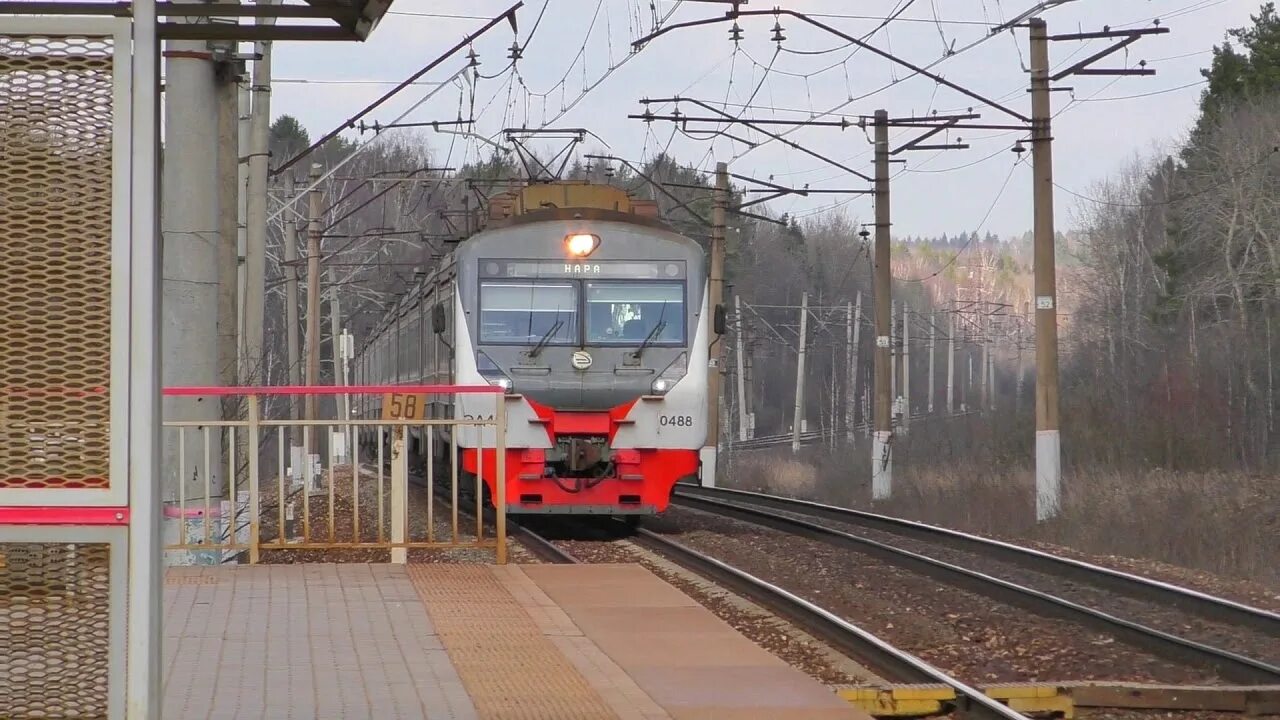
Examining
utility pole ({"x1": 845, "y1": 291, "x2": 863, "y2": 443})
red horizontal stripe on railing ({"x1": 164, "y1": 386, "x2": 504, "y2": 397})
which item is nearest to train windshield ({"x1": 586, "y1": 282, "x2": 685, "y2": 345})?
red horizontal stripe on railing ({"x1": 164, "y1": 386, "x2": 504, "y2": 397})

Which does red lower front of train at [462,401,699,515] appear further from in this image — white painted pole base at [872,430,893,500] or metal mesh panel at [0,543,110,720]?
white painted pole base at [872,430,893,500]

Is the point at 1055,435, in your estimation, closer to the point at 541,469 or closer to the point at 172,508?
the point at 541,469

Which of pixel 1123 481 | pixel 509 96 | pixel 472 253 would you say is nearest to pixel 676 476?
pixel 472 253

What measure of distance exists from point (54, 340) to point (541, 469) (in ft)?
38.5

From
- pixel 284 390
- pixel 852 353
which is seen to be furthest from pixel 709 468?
pixel 852 353

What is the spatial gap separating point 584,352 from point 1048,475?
7.69 m

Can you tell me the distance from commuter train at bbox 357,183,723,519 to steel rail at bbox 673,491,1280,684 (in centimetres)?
196

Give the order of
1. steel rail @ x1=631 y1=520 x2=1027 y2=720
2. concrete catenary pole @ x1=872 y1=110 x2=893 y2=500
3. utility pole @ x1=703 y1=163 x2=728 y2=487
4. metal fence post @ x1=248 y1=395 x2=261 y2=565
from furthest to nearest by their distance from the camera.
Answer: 1. utility pole @ x1=703 y1=163 x2=728 y2=487
2. concrete catenary pole @ x1=872 y1=110 x2=893 y2=500
3. metal fence post @ x1=248 y1=395 x2=261 y2=565
4. steel rail @ x1=631 y1=520 x2=1027 y2=720

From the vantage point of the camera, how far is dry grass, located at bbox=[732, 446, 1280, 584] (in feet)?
57.5

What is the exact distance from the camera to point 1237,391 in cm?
3772

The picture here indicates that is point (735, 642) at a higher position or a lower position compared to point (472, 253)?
lower

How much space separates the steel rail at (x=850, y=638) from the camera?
7.55 meters

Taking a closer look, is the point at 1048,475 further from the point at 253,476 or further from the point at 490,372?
the point at 253,476

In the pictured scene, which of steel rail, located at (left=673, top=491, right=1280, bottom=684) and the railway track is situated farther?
steel rail, located at (left=673, top=491, right=1280, bottom=684)
